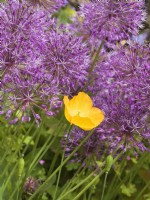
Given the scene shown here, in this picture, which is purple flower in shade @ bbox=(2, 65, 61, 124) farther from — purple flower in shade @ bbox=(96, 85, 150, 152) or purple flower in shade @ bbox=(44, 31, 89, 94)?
purple flower in shade @ bbox=(96, 85, 150, 152)

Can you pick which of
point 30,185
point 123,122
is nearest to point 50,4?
point 123,122

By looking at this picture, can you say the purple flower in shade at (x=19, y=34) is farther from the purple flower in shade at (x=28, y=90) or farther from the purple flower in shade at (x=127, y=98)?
the purple flower in shade at (x=127, y=98)

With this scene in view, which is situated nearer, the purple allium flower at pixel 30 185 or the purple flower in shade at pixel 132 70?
the purple flower in shade at pixel 132 70

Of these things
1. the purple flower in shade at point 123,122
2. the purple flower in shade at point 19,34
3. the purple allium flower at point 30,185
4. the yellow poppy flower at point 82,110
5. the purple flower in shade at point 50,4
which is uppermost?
the purple flower in shade at point 19,34

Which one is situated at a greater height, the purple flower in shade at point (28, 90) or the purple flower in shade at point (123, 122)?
the purple flower in shade at point (28, 90)

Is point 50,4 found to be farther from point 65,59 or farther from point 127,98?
point 127,98

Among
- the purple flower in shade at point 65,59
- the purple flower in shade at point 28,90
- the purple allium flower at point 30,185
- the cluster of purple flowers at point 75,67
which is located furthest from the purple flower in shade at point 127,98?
the purple allium flower at point 30,185

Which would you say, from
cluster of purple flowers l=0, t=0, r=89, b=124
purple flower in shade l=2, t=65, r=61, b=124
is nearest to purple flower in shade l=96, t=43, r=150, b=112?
cluster of purple flowers l=0, t=0, r=89, b=124

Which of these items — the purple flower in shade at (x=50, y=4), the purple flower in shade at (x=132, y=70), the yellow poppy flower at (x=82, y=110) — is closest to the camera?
the yellow poppy flower at (x=82, y=110)

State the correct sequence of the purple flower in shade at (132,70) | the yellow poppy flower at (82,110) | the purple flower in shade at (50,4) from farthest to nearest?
the purple flower in shade at (50,4)
the purple flower in shade at (132,70)
the yellow poppy flower at (82,110)
